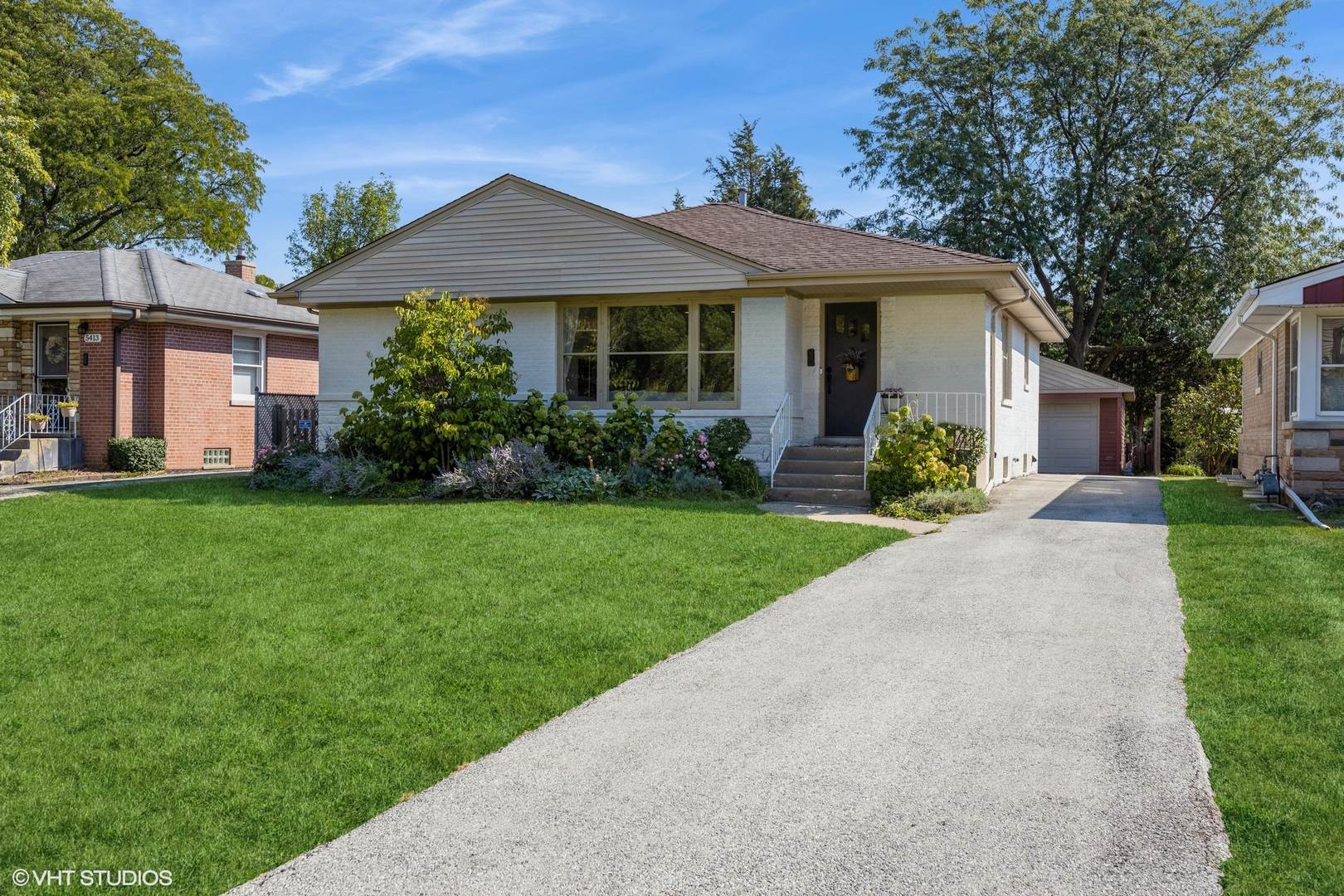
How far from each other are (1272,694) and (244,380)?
64.4ft

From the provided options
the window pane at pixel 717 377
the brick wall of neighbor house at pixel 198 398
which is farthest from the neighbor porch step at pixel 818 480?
the brick wall of neighbor house at pixel 198 398

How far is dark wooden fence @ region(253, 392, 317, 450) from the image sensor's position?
1900 centimetres

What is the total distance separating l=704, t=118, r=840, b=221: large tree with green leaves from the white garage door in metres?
14.2

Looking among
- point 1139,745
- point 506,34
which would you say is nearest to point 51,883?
point 1139,745

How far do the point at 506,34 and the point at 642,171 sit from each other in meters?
9.76

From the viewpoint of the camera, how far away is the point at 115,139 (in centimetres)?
2894

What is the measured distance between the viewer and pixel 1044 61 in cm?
2791

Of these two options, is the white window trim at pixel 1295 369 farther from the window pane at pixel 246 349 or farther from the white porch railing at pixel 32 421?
the white porch railing at pixel 32 421

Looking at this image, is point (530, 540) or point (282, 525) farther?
point (282, 525)

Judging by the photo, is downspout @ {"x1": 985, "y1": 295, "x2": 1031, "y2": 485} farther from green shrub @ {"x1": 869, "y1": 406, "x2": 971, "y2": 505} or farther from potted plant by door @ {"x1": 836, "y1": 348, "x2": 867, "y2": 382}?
green shrub @ {"x1": 869, "y1": 406, "x2": 971, "y2": 505}

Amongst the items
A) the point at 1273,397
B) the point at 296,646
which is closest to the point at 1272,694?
the point at 296,646

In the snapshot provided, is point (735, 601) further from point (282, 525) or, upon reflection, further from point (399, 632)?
point (282, 525)

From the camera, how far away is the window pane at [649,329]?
1513cm

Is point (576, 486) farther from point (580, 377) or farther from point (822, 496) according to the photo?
point (580, 377)
